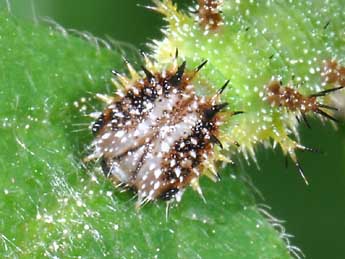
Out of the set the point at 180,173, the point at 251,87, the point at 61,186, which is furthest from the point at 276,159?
the point at 61,186

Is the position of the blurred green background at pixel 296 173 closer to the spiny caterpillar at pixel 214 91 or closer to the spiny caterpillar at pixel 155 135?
the spiny caterpillar at pixel 214 91

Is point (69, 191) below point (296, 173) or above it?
above

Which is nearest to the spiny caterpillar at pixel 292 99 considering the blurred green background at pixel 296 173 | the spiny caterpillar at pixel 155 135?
the spiny caterpillar at pixel 155 135

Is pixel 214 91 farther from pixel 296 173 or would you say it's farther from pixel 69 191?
pixel 296 173

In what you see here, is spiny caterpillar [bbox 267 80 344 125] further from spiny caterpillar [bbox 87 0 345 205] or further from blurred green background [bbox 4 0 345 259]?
blurred green background [bbox 4 0 345 259]

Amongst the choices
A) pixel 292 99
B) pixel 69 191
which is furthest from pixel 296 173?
pixel 69 191

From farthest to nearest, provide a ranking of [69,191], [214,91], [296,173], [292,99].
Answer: [296,173] → [292,99] → [214,91] → [69,191]

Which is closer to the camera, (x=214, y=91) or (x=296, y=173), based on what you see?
(x=214, y=91)
